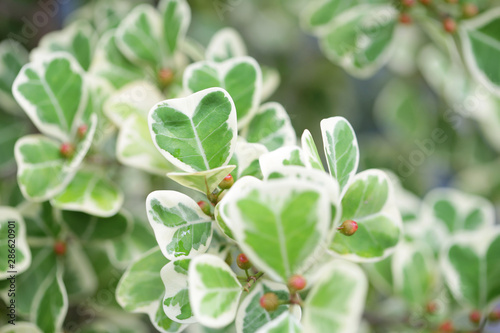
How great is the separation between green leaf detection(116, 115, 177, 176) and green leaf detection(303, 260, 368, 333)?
12.9 inches

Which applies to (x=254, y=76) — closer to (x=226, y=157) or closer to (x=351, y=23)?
(x=226, y=157)

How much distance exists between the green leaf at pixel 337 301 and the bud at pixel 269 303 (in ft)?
0.20

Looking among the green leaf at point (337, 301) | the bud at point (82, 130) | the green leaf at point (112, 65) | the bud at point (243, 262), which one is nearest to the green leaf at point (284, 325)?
the green leaf at point (337, 301)

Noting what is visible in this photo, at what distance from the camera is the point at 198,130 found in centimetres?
57

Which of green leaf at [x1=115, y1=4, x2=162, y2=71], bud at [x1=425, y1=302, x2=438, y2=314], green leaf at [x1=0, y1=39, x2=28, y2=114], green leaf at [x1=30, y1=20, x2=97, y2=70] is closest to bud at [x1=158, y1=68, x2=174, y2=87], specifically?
green leaf at [x1=115, y1=4, x2=162, y2=71]

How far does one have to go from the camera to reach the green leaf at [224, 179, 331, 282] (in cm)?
42

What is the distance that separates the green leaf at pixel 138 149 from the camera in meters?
0.69

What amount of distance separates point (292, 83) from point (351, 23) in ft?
2.02

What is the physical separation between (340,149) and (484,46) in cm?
45

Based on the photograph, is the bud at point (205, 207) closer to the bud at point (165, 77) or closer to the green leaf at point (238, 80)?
the green leaf at point (238, 80)

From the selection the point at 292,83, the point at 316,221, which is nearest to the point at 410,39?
the point at 292,83

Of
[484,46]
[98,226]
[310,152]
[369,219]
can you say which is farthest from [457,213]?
[98,226]

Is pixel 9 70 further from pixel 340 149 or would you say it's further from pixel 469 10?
pixel 469 10

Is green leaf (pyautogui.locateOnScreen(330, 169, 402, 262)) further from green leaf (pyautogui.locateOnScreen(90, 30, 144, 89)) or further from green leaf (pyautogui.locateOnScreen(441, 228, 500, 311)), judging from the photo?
green leaf (pyautogui.locateOnScreen(90, 30, 144, 89))
